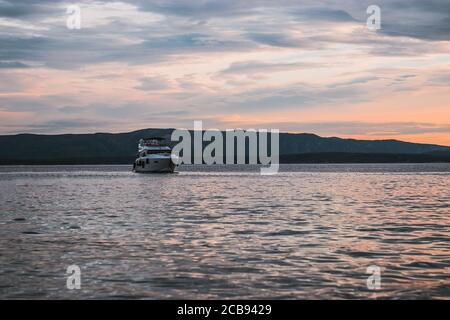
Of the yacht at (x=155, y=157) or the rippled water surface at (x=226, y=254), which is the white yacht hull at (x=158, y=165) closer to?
the yacht at (x=155, y=157)

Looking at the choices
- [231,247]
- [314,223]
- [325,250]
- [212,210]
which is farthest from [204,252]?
[212,210]

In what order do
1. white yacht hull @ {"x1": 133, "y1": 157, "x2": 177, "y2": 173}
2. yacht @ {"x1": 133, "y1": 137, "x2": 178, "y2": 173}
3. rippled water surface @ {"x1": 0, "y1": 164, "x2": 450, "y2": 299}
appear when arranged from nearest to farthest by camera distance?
rippled water surface @ {"x1": 0, "y1": 164, "x2": 450, "y2": 299} → white yacht hull @ {"x1": 133, "y1": 157, "x2": 177, "y2": 173} → yacht @ {"x1": 133, "y1": 137, "x2": 178, "y2": 173}

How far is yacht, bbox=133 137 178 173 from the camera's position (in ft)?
451

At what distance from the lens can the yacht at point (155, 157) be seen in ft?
451

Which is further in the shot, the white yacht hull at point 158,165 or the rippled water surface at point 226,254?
the white yacht hull at point 158,165

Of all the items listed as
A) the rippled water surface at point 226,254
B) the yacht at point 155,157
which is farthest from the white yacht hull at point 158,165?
the rippled water surface at point 226,254

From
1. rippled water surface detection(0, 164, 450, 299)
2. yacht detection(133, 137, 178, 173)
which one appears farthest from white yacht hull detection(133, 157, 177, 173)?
rippled water surface detection(0, 164, 450, 299)

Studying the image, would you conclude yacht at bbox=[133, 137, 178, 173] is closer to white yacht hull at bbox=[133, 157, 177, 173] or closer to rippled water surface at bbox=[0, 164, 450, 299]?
white yacht hull at bbox=[133, 157, 177, 173]

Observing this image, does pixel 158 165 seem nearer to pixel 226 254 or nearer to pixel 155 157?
pixel 155 157

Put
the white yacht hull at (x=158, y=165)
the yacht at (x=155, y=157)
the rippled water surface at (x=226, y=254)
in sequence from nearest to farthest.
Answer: the rippled water surface at (x=226, y=254) → the white yacht hull at (x=158, y=165) → the yacht at (x=155, y=157)

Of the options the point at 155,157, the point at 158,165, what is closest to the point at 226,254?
the point at 158,165

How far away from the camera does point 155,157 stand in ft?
452
